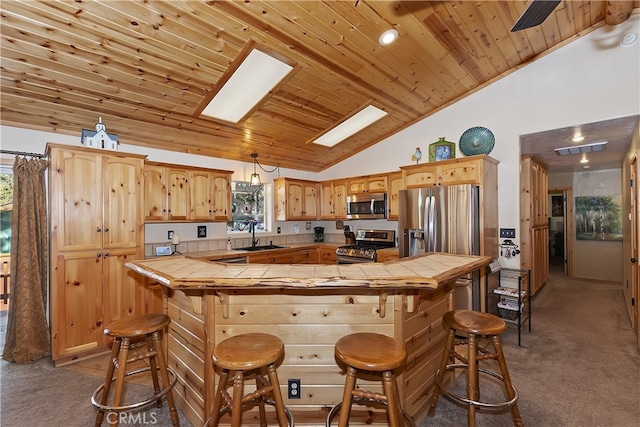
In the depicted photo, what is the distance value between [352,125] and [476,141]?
1.82 m

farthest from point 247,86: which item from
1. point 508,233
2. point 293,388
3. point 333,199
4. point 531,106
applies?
point 508,233

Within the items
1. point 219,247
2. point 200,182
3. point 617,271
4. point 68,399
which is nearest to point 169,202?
point 200,182

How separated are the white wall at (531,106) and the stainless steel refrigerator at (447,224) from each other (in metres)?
0.83

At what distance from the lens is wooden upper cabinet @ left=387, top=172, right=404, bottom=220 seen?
4.61 m

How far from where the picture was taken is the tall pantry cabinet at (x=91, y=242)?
2820 mm

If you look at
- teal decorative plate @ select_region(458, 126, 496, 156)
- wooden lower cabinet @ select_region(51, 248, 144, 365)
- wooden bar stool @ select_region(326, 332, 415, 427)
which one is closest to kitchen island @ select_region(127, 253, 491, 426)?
wooden bar stool @ select_region(326, 332, 415, 427)

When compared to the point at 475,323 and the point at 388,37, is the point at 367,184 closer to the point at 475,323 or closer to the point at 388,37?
the point at 388,37

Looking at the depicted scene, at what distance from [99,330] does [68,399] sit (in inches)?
33.0

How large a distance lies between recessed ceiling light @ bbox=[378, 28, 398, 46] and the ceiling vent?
3390 mm

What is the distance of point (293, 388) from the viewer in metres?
1.86

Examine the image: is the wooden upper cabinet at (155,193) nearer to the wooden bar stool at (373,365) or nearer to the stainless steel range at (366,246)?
the stainless steel range at (366,246)

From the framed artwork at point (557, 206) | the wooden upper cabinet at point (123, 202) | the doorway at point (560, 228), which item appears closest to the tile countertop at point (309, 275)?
the wooden upper cabinet at point (123, 202)

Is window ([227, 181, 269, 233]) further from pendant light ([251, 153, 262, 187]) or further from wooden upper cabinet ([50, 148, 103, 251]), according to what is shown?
wooden upper cabinet ([50, 148, 103, 251])

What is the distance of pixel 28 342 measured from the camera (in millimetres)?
2877
